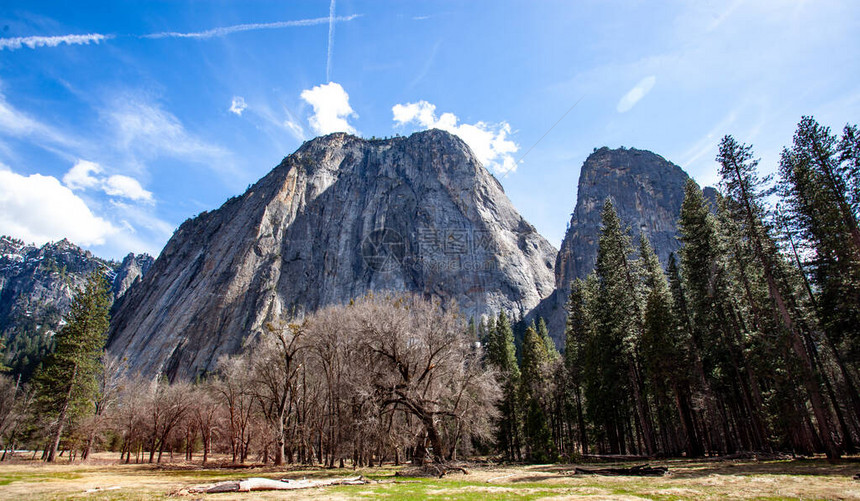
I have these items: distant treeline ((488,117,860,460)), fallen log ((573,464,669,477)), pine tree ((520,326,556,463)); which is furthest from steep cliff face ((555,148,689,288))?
fallen log ((573,464,669,477))

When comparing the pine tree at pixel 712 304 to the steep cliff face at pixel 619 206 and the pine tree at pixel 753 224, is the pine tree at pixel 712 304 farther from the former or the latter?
the steep cliff face at pixel 619 206

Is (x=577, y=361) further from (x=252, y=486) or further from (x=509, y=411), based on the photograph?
(x=252, y=486)

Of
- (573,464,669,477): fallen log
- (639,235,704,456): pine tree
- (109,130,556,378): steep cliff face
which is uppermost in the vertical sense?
(109,130,556,378): steep cliff face

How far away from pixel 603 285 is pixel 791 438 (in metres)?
15.2

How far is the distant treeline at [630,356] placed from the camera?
766 inches

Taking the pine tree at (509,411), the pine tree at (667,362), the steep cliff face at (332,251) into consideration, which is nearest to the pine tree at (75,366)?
the pine tree at (509,411)

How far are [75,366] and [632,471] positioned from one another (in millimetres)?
42542

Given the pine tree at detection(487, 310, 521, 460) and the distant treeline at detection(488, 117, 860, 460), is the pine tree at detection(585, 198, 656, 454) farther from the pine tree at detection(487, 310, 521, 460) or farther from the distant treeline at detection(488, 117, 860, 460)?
the pine tree at detection(487, 310, 521, 460)

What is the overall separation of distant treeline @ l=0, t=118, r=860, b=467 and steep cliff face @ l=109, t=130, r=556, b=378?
65144mm

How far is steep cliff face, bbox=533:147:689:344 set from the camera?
107m

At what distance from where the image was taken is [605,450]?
38.1 meters

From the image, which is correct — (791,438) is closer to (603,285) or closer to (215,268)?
(603,285)

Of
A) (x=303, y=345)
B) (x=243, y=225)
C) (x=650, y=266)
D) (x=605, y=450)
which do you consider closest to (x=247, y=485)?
(x=303, y=345)

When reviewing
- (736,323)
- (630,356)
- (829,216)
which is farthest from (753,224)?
(630,356)
